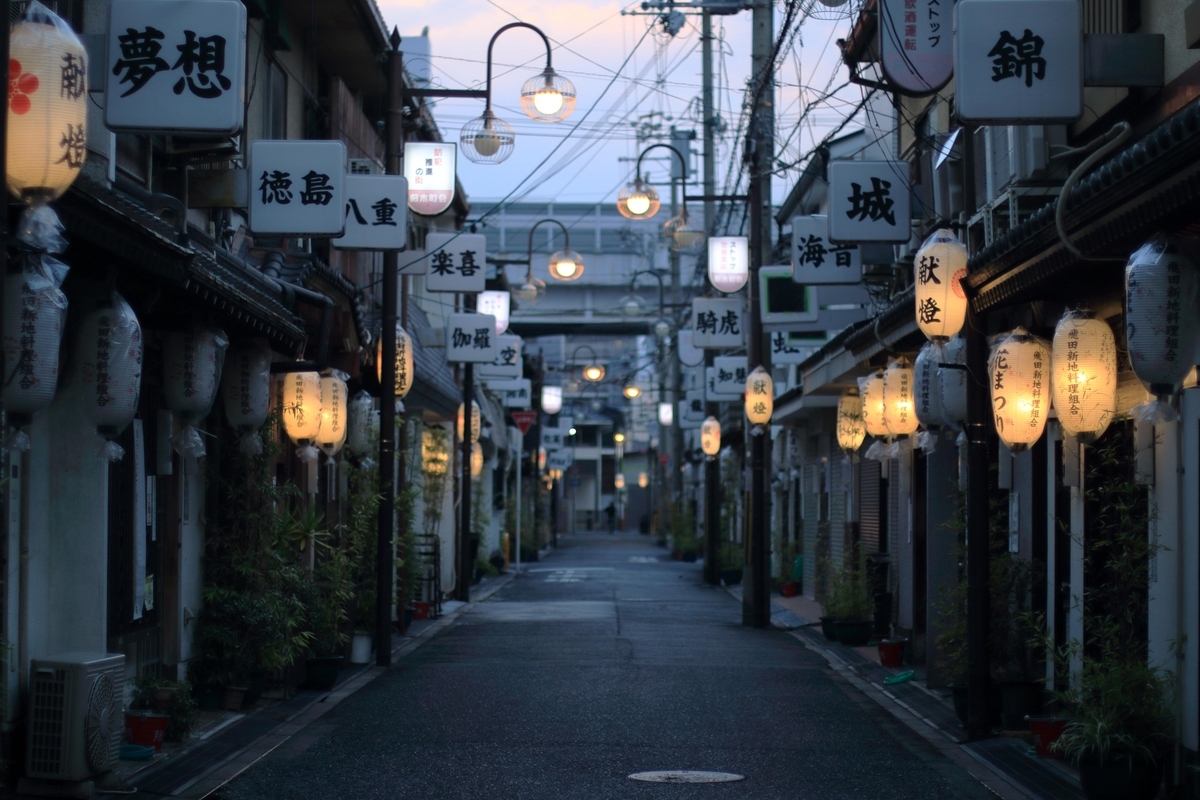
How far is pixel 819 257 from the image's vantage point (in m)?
18.6

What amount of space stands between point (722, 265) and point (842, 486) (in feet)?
16.8

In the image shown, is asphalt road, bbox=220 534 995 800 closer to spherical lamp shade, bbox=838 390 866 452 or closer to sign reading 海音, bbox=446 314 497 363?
spherical lamp shade, bbox=838 390 866 452

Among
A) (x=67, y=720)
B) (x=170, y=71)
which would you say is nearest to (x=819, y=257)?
(x=170, y=71)

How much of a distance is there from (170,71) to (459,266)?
14.1 m

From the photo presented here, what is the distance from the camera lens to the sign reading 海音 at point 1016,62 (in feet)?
34.3

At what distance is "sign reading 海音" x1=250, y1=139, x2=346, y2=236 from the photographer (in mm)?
14391

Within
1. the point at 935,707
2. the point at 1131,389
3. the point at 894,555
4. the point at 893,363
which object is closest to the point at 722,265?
the point at 894,555

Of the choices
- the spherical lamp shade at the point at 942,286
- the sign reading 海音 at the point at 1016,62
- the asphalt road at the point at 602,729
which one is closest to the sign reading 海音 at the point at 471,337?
the asphalt road at the point at 602,729

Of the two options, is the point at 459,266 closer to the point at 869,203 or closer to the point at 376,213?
the point at 376,213

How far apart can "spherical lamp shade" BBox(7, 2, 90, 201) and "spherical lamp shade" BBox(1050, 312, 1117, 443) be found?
6902mm

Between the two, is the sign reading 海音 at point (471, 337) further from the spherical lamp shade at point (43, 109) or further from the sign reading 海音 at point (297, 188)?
the spherical lamp shade at point (43, 109)

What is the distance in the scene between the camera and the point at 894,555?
22109 millimetres

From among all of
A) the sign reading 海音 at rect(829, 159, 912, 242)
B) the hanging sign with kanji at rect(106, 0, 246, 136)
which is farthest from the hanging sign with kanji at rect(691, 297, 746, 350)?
the hanging sign with kanji at rect(106, 0, 246, 136)

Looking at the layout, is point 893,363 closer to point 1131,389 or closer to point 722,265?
point 1131,389
